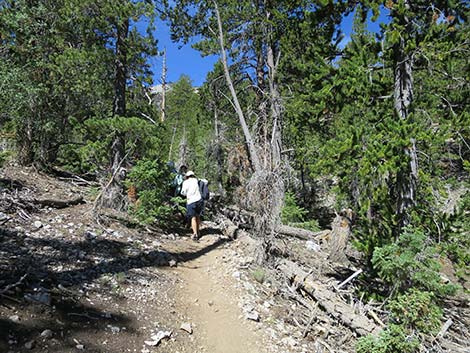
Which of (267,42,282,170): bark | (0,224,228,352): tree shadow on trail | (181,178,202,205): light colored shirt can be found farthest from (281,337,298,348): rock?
(181,178,202,205): light colored shirt

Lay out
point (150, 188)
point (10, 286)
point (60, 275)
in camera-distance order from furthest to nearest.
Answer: point (150, 188), point (60, 275), point (10, 286)

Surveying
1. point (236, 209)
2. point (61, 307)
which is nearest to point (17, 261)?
point (61, 307)

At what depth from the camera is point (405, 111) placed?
693 centimetres

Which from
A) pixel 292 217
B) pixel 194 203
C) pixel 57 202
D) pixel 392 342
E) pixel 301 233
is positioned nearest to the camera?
pixel 392 342

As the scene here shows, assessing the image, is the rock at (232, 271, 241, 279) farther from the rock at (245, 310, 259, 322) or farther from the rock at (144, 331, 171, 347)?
the rock at (144, 331, 171, 347)

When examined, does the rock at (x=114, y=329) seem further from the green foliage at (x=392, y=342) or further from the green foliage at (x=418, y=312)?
the green foliage at (x=418, y=312)

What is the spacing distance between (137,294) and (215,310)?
1.37m

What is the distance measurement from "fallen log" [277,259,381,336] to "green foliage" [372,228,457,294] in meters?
0.88

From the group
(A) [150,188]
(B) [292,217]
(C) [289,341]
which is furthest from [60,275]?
(B) [292,217]

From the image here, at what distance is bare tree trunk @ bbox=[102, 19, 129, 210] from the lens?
30.9ft

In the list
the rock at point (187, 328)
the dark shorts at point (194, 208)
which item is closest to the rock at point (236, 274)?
the rock at point (187, 328)

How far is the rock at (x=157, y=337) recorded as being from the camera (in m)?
4.16

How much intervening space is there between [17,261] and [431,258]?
22.5 feet

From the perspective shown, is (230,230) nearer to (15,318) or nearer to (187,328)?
(187,328)
